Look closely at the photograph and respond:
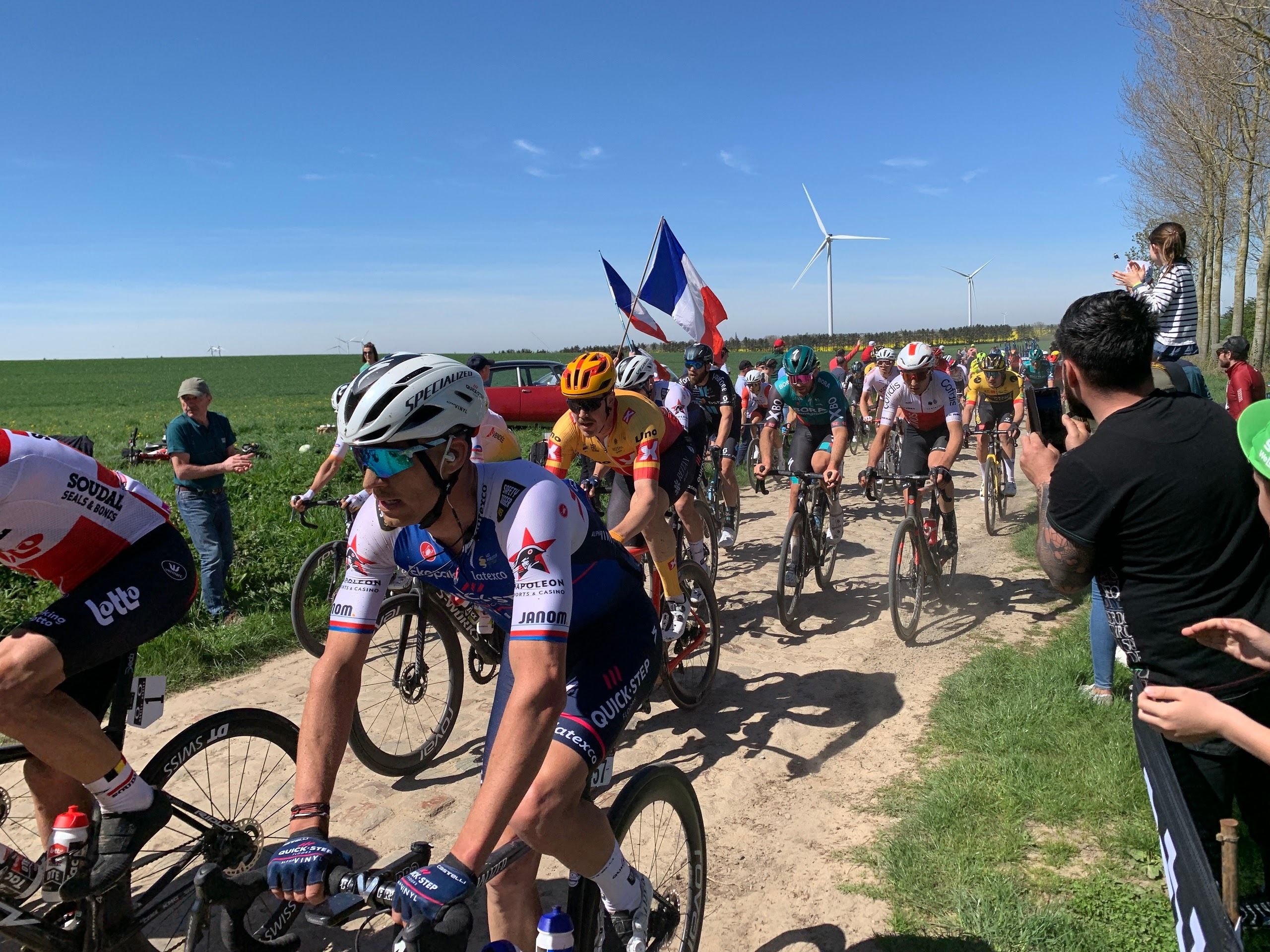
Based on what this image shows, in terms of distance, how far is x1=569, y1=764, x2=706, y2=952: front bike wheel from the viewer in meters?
2.39

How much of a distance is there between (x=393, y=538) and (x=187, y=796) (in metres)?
1.88

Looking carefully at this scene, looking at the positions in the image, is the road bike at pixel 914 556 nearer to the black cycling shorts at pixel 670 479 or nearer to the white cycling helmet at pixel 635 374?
the black cycling shorts at pixel 670 479

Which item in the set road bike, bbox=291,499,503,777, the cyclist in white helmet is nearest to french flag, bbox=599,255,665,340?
the cyclist in white helmet

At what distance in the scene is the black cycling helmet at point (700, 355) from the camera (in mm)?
10375

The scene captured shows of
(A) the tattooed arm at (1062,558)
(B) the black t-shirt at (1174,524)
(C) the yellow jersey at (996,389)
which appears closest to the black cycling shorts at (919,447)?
(C) the yellow jersey at (996,389)

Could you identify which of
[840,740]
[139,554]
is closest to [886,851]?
[840,740]

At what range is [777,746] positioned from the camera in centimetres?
495

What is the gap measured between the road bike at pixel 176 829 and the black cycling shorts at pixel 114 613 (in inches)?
4.2

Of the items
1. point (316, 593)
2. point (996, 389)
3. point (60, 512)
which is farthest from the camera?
point (996, 389)

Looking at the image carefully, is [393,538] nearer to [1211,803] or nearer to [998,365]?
[1211,803]

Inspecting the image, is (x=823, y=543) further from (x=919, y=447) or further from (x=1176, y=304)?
(x=1176, y=304)

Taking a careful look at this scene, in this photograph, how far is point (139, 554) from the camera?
10.4ft

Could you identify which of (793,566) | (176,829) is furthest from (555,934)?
(793,566)

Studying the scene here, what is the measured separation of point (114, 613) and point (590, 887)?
2.08 meters
